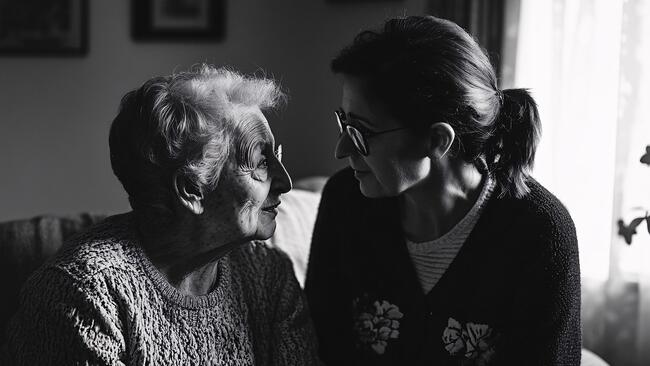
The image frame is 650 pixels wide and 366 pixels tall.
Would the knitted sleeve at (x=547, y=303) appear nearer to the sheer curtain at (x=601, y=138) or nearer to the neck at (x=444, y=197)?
the neck at (x=444, y=197)

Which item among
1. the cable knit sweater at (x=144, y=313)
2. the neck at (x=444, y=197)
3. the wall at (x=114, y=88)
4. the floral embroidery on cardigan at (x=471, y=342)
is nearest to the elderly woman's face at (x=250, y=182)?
the cable knit sweater at (x=144, y=313)

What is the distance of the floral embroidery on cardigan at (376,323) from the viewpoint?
181 cm

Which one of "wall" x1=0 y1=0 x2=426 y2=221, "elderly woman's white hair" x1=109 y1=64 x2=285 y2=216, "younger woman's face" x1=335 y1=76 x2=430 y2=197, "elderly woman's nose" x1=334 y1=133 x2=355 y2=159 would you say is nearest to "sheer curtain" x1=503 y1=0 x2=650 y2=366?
"wall" x1=0 y1=0 x2=426 y2=221

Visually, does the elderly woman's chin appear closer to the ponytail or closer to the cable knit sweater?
the cable knit sweater

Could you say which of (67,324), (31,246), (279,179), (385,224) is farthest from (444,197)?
(31,246)

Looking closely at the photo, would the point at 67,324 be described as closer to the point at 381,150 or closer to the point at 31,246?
the point at 31,246

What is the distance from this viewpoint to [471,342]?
171 cm

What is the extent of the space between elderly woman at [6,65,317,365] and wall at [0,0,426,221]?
185 centimetres

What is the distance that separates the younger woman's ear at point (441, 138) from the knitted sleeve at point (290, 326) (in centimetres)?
41

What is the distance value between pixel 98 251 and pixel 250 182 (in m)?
0.31

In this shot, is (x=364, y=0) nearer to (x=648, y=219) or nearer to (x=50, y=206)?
(x=50, y=206)

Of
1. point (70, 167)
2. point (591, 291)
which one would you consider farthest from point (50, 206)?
point (591, 291)

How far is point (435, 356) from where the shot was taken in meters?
1.74

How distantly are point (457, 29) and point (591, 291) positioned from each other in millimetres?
1354
